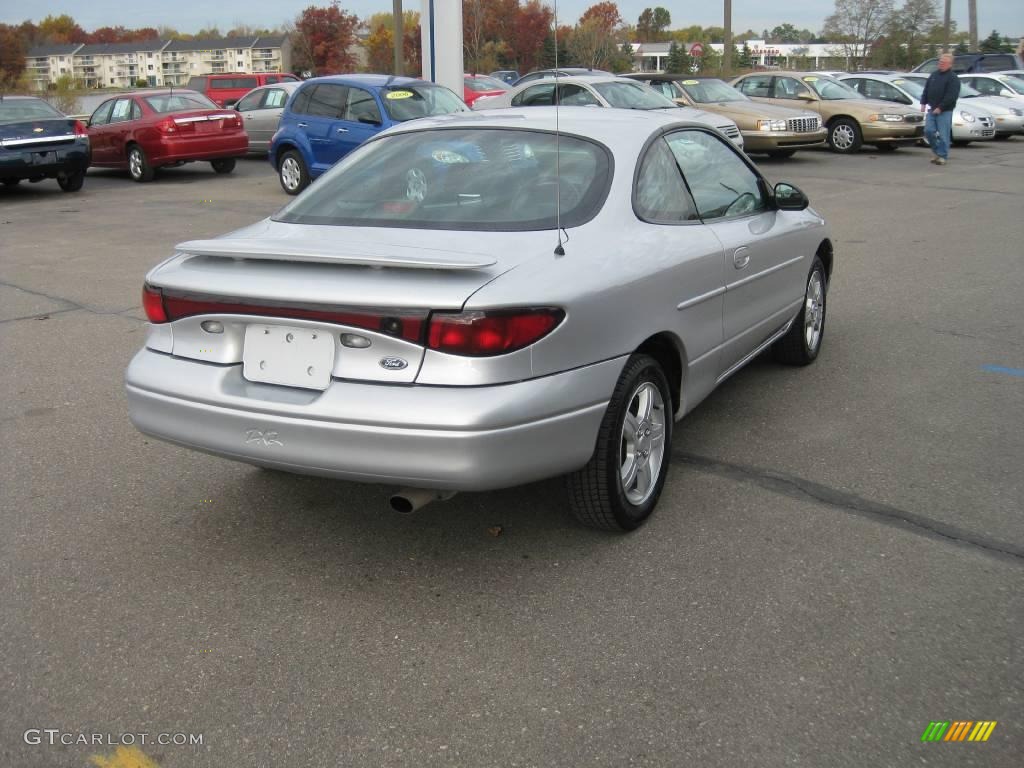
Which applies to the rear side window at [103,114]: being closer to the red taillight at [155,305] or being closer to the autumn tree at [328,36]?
the red taillight at [155,305]

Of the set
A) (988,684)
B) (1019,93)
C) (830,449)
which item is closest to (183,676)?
(988,684)

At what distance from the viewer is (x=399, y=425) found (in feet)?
10.7

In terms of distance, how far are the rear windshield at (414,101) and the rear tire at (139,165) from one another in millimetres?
5639

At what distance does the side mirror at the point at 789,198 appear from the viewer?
17.5 feet

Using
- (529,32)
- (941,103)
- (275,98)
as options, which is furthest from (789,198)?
(529,32)

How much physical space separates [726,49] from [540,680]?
36.2m

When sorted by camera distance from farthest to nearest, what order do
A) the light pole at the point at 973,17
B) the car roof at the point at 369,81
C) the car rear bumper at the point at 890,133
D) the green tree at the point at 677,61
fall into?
the green tree at the point at 677,61 < the light pole at the point at 973,17 < the car rear bumper at the point at 890,133 < the car roof at the point at 369,81

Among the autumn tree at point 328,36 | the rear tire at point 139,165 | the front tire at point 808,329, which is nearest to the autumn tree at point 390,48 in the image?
the autumn tree at point 328,36

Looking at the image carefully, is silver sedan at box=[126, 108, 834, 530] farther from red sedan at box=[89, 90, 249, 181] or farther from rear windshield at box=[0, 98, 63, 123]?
red sedan at box=[89, 90, 249, 181]

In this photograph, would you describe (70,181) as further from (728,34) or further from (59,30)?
(59,30)

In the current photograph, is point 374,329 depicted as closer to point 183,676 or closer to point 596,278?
point 596,278

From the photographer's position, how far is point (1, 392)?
237 inches

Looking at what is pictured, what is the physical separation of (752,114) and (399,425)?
17.5 m

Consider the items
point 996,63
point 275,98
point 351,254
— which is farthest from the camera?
point 996,63
